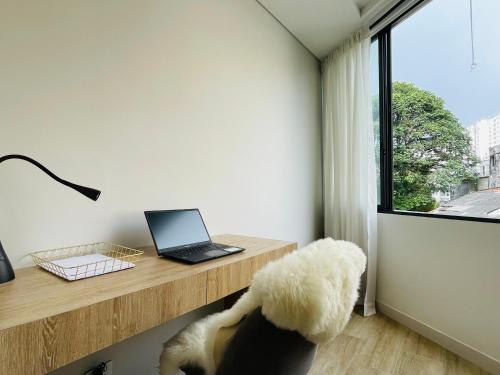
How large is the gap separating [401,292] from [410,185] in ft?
2.91

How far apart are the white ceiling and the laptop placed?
1.87 metres

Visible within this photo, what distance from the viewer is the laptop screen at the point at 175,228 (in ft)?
3.86

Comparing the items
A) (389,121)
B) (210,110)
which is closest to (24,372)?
(210,110)

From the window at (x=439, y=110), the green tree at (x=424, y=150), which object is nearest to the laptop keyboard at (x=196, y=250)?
the window at (x=439, y=110)

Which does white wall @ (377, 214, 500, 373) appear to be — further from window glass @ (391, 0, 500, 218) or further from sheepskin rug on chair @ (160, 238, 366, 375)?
sheepskin rug on chair @ (160, 238, 366, 375)

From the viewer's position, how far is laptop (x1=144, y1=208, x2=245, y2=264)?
1.12 meters

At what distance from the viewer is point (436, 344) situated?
1.83 m

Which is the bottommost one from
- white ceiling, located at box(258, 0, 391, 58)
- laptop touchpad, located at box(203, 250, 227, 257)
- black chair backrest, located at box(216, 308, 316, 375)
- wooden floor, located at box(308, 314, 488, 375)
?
wooden floor, located at box(308, 314, 488, 375)

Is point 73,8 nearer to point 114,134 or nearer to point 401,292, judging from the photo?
point 114,134

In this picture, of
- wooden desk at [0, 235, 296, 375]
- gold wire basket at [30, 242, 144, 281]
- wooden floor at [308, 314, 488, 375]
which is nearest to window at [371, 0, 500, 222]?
wooden floor at [308, 314, 488, 375]

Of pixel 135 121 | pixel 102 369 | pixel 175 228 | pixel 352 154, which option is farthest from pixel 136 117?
pixel 352 154

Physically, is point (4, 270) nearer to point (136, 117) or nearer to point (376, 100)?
point (136, 117)

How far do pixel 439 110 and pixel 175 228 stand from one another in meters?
2.11

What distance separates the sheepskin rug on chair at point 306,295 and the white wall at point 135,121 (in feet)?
2.50
